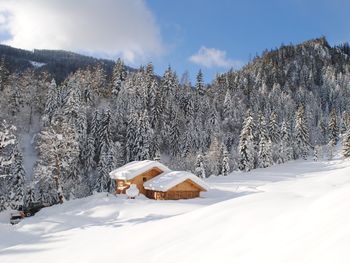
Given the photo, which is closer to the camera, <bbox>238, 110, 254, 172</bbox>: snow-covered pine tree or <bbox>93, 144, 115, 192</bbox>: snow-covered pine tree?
<bbox>93, 144, 115, 192</bbox>: snow-covered pine tree

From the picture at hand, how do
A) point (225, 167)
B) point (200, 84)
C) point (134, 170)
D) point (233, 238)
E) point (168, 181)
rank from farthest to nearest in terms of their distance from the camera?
point (200, 84)
point (225, 167)
point (134, 170)
point (168, 181)
point (233, 238)

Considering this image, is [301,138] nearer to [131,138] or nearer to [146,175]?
[131,138]

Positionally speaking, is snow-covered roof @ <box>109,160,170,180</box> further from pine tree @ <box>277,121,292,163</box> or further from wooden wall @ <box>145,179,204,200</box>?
pine tree @ <box>277,121,292,163</box>

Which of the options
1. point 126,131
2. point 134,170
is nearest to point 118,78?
point 126,131

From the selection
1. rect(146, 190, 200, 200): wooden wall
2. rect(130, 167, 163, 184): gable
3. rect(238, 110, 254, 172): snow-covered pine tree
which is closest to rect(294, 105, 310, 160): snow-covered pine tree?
rect(238, 110, 254, 172): snow-covered pine tree

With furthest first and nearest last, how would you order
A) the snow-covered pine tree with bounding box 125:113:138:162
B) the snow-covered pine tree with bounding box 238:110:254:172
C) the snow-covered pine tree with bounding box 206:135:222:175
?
the snow-covered pine tree with bounding box 125:113:138:162, the snow-covered pine tree with bounding box 206:135:222:175, the snow-covered pine tree with bounding box 238:110:254:172

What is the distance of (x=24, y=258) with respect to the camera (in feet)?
48.9

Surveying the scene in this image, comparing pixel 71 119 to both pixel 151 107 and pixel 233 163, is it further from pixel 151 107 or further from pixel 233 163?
pixel 233 163

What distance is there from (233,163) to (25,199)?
42.3 m

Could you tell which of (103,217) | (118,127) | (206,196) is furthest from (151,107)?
(103,217)

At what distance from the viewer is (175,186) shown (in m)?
40.8

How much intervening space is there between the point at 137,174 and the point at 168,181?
15.3 feet

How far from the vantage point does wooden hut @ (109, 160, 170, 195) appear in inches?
1710

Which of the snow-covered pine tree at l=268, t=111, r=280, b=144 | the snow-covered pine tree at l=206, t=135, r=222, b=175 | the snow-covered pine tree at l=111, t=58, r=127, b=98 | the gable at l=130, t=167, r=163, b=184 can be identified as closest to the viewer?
the gable at l=130, t=167, r=163, b=184
